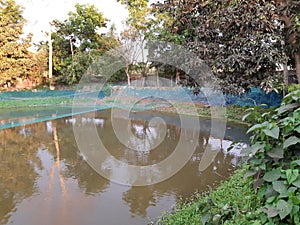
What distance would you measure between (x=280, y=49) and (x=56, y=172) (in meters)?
4.70

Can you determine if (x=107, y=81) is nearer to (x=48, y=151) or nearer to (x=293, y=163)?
(x=48, y=151)

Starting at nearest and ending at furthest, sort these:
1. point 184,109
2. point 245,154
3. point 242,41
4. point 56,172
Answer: point 245,154
point 56,172
point 242,41
point 184,109

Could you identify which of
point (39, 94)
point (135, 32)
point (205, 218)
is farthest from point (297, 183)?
point (39, 94)

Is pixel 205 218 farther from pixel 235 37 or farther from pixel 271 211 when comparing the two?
pixel 235 37

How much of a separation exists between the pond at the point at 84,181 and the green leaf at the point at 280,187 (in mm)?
334

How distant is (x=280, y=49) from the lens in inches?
190

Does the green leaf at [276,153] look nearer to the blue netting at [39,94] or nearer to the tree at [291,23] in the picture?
the tree at [291,23]

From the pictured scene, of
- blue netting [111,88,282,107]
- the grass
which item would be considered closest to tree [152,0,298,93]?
blue netting [111,88,282,107]

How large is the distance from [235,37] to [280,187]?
4.68m

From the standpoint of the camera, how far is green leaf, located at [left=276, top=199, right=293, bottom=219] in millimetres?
742

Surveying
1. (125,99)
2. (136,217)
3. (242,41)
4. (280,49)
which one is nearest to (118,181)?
(136,217)

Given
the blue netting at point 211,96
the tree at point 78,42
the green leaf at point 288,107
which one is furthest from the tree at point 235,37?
the tree at point 78,42

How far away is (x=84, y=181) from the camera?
3789mm

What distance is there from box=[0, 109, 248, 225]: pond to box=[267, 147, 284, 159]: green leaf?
0.94 feet
